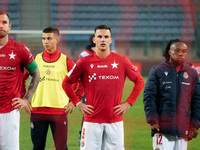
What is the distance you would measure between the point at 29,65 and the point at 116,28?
1638 cm

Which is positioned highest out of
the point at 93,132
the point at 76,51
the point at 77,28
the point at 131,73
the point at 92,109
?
the point at 77,28

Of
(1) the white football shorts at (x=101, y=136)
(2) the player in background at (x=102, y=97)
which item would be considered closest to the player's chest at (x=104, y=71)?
(2) the player in background at (x=102, y=97)

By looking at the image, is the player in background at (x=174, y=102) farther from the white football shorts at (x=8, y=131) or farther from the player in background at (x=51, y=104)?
the white football shorts at (x=8, y=131)

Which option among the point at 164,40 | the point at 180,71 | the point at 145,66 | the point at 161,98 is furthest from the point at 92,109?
the point at 164,40

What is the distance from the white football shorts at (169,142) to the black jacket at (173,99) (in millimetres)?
51

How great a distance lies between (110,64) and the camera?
108 inches

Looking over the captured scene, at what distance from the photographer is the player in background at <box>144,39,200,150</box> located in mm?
2648

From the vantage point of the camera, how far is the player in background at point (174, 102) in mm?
2648

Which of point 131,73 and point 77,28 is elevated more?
point 77,28

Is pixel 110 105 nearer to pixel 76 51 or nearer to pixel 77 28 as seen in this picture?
pixel 76 51

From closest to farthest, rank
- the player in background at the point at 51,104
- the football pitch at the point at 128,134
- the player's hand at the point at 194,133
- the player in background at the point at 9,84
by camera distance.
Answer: the player in background at the point at 9,84 < the player's hand at the point at 194,133 < the player in background at the point at 51,104 < the football pitch at the point at 128,134

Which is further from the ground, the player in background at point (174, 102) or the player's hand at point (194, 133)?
the player in background at point (174, 102)

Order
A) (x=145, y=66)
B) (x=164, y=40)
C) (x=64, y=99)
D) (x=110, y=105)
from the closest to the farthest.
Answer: (x=110, y=105)
(x=64, y=99)
(x=145, y=66)
(x=164, y=40)

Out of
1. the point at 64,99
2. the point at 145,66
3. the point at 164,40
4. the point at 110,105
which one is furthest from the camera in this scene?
the point at 164,40
